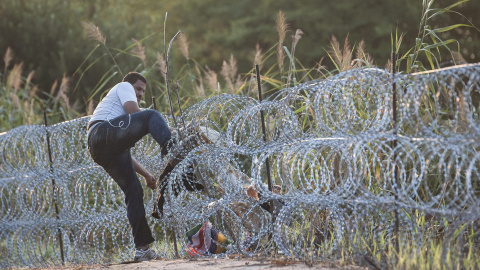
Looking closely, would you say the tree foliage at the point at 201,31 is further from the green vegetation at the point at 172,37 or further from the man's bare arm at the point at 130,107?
the man's bare arm at the point at 130,107

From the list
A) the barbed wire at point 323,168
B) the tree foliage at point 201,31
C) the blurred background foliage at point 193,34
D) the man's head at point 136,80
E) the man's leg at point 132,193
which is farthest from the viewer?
the tree foliage at point 201,31

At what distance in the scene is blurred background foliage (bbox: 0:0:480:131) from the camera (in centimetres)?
1619

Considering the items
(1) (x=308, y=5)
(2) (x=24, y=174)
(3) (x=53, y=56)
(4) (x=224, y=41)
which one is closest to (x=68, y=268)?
(2) (x=24, y=174)

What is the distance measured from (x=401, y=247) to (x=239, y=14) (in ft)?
60.8

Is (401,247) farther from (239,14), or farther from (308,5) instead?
(239,14)

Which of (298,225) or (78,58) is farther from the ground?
(78,58)

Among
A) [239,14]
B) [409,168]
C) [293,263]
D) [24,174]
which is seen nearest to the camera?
[293,263]

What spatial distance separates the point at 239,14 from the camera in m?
22.9

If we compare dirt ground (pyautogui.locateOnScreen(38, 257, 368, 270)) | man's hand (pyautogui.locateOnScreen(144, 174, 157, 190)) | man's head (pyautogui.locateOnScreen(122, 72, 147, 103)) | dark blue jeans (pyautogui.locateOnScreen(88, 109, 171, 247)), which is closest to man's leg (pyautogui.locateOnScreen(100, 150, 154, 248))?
dark blue jeans (pyautogui.locateOnScreen(88, 109, 171, 247))

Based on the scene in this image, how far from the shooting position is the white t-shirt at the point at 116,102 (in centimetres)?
645

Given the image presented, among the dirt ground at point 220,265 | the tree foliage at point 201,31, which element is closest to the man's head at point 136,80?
the dirt ground at point 220,265

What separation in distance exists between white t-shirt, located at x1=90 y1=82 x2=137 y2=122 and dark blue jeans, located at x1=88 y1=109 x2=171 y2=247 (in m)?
0.13

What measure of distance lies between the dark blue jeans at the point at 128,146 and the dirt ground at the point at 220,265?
42 centimetres

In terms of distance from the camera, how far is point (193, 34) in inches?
977
